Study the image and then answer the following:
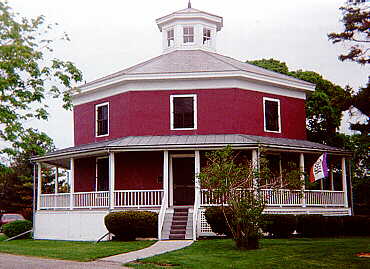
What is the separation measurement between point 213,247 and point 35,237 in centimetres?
1193

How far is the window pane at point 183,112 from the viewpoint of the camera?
26.5m

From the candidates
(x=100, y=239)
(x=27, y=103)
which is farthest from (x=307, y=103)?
(x=27, y=103)

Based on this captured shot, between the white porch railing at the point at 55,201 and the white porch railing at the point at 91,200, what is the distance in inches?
20.0

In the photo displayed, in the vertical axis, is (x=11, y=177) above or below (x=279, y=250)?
above

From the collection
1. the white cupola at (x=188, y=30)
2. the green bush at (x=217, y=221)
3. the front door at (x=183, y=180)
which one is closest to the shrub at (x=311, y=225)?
the green bush at (x=217, y=221)

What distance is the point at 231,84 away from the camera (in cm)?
2634

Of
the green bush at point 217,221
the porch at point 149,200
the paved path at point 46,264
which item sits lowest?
the paved path at point 46,264

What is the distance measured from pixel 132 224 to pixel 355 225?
381 inches

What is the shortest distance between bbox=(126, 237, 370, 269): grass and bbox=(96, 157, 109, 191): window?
1000cm

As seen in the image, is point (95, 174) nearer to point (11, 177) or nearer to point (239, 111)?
point (239, 111)

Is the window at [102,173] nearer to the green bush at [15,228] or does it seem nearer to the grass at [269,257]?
the green bush at [15,228]

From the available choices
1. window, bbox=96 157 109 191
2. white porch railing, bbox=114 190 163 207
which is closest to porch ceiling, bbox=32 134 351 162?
window, bbox=96 157 109 191

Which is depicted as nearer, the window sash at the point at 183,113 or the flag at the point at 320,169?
the flag at the point at 320,169

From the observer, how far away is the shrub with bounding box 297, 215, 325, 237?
2245 cm
